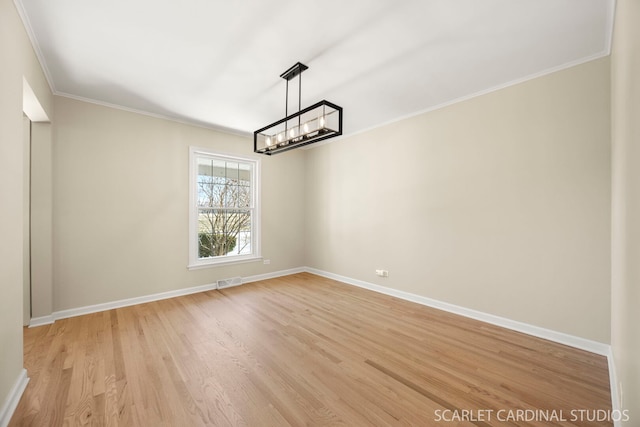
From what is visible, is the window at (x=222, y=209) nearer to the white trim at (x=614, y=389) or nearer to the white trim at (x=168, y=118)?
the white trim at (x=168, y=118)

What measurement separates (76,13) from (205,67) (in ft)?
3.19

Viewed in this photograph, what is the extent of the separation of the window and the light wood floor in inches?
55.7

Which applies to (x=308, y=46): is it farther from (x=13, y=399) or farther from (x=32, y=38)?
(x=13, y=399)

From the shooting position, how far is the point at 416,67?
2.69m

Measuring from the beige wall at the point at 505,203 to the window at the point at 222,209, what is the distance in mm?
2153

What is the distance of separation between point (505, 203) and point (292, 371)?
2874 millimetres

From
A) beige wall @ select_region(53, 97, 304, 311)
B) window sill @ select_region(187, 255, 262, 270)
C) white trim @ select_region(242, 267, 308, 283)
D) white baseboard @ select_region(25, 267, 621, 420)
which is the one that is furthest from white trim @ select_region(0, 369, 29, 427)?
white trim @ select_region(242, 267, 308, 283)

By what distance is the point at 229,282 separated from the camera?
4.62 metres

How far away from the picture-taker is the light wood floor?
5.68ft

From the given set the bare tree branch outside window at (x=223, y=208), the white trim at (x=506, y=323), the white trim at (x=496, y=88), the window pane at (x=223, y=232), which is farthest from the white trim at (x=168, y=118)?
the white trim at (x=506, y=323)

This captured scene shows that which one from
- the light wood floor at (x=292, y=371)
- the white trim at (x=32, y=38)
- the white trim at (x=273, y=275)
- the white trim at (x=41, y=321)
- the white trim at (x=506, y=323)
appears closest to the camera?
the light wood floor at (x=292, y=371)

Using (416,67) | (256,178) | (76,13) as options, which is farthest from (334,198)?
(76,13)

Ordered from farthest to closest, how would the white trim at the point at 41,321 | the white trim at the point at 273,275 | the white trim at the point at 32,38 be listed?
1. the white trim at the point at 273,275
2. the white trim at the point at 41,321
3. the white trim at the point at 32,38

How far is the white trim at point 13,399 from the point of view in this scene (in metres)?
1.61
